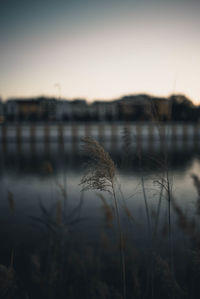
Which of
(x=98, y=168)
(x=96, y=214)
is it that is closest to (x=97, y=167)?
(x=98, y=168)

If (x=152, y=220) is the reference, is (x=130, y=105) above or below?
above

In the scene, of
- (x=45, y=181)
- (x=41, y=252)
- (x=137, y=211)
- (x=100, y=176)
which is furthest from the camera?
(x=45, y=181)

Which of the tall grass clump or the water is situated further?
the water

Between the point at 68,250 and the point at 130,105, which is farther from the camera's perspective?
the point at 68,250

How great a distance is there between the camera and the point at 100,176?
1861 millimetres

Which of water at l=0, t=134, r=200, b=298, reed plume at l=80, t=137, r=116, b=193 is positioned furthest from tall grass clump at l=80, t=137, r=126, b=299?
water at l=0, t=134, r=200, b=298

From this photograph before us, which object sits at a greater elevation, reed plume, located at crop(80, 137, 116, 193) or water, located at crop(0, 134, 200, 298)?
reed plume, located at crop(80, 137, 116, 193)

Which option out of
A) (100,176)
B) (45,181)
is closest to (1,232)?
(100,176)

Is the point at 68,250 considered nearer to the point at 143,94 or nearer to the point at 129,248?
the point at 129,248

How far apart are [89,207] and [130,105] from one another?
605 cm

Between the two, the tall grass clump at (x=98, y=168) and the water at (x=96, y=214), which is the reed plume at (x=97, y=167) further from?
the water at (x=96, y=214)

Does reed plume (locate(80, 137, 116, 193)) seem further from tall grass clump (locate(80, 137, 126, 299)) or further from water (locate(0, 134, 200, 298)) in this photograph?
water (locate(0, 134, 200, 298))

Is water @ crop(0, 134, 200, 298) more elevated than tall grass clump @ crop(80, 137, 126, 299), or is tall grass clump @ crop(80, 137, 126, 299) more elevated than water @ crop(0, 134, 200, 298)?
tall grass clump @ crop(80, 137, 126, 299)

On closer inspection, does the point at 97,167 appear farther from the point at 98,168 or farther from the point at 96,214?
the point at 96,214
